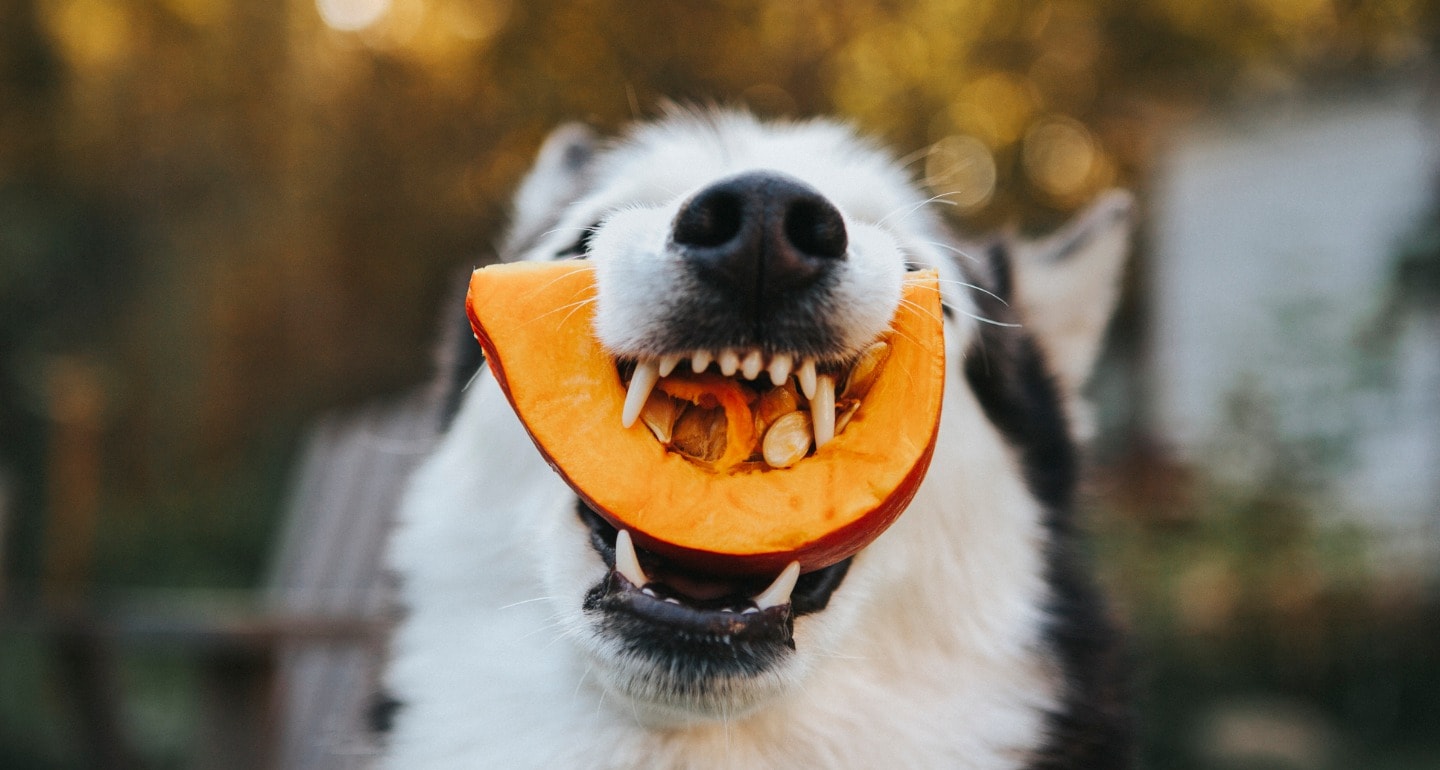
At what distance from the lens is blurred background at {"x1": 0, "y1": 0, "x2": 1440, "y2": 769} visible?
20.7 ft

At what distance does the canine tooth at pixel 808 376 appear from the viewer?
172 centimetres

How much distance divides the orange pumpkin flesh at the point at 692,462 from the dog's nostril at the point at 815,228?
19cm

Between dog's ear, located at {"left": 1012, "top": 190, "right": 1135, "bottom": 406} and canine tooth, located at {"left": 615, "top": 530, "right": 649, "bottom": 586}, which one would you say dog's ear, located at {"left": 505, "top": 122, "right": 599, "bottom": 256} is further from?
canine tooth, located at {"left": 615, "top": 530, "right": 649, "bottom": 586}

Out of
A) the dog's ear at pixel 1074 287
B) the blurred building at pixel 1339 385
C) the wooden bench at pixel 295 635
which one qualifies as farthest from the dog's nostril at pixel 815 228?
the blurred building at pixel 1339 385

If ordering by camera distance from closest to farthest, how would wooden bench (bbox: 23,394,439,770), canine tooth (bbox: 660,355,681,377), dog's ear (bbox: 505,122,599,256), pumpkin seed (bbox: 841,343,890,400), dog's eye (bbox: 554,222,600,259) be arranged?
1. canine tooth (bbox: 660,355,681,377)
2. pumpkin seed (bbox: 841,343,890,400)
3. dog's eye (bbox: 554,222,600,259)
4. dog's ear (bbox: 505,122,599,256)
5. wooden bench (bbox: 23,394,439,770)

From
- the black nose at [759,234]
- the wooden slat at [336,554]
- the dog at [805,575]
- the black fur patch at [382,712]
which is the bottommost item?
the wooden slat at [336,554]

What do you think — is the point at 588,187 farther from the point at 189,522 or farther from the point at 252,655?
the point at 189,522

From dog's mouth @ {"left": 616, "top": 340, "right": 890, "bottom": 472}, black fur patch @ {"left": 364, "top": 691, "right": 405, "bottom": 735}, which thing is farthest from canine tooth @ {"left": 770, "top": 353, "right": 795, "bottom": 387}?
black fur patch @ {"left": 364, "top": 691, "right": 405, "bottom": 735}

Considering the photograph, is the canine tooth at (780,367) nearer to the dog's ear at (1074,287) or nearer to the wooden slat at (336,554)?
the dog's ear at (1074,287)

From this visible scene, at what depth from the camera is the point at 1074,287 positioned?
2.74 metres

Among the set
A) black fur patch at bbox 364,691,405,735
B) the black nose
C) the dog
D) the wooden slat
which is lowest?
the wooden slat

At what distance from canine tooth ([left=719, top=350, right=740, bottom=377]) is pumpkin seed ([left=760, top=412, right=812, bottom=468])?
0.44 feet

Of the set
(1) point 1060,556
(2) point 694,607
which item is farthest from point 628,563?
(1) point 1060,556

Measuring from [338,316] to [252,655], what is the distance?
11.2 m
